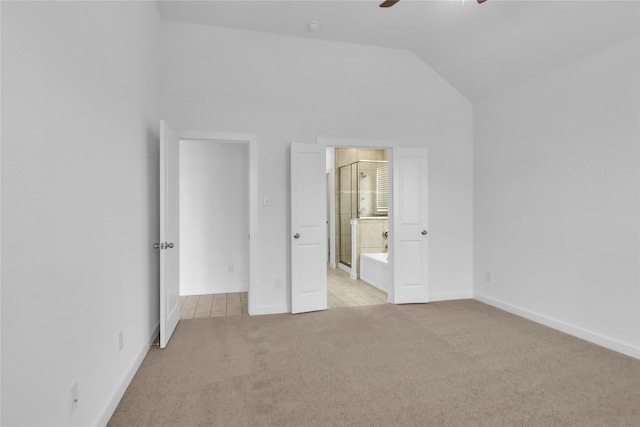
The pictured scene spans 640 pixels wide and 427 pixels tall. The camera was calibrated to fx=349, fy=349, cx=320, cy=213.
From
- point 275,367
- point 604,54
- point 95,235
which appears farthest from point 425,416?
point 604,54

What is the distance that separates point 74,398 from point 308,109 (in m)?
3.49

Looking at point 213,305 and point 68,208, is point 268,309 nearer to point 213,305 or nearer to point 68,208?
point 213,305

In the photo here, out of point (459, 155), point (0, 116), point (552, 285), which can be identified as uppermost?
point (459, 155)

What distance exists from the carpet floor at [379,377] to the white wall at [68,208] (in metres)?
0.51

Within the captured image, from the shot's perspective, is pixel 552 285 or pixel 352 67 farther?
pixel 352 67

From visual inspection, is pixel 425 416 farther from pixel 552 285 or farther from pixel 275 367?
pixel 552 285

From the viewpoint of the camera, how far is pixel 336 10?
356cm

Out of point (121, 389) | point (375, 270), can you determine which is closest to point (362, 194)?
point (375, 270)

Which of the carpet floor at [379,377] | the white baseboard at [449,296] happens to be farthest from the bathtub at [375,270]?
the carpet floor at [379,377]

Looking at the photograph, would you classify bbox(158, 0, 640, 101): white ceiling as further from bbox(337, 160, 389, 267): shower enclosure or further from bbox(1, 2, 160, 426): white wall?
bbox(337, 160, 389, 267): shower enclosure

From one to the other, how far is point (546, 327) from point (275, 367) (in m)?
2.82

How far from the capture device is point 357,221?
6.13 metres

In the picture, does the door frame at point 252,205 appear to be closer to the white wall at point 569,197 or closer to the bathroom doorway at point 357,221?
the bathroom doorway at point 357,221

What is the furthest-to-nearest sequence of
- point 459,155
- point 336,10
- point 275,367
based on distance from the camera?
point 459,155 < point 336,10 < point 275,367
